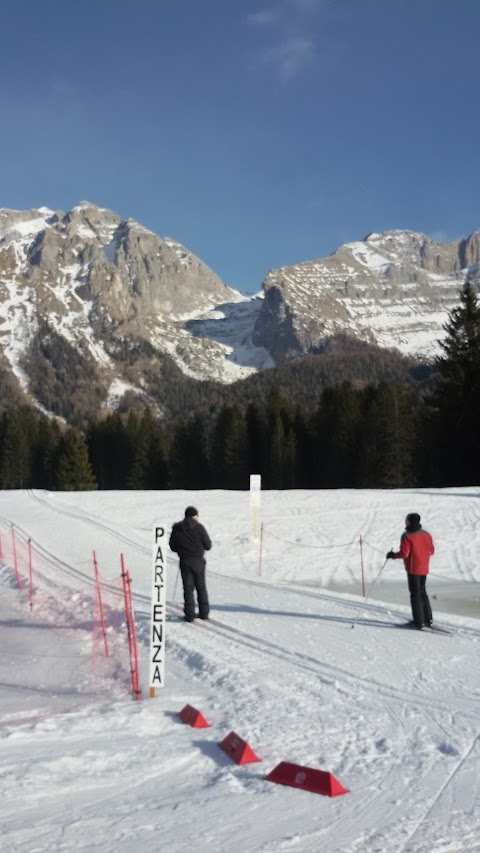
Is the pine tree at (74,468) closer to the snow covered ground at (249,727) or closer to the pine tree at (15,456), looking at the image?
the pine tree at (15,456)

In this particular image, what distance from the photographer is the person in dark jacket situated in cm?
1196

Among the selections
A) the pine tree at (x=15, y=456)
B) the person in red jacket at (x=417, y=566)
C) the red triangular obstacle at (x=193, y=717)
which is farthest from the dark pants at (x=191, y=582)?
the pine tree at (x=15, y=456)

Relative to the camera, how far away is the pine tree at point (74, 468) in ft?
249

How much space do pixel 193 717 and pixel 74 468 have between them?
236 ft

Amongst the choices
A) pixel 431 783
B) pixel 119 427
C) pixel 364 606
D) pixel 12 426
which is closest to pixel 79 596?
pixel 364 606

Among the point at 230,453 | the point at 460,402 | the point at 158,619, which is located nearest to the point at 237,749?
the point at 158,619

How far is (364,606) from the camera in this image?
13906mm

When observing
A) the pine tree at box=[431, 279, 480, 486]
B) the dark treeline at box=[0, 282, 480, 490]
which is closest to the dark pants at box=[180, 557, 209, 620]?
the pine tree at box=[431, 279, 480, 486]

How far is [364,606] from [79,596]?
637 centimetres

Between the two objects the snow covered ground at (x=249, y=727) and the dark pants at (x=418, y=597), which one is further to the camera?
the dark pants at (x=418, y=597)

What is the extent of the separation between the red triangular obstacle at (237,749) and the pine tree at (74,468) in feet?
233

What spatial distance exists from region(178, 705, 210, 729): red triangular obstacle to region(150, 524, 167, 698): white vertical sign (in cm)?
70

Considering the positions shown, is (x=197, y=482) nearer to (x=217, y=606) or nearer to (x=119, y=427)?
(x=119, y=427)

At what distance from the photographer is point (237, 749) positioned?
606 cm
